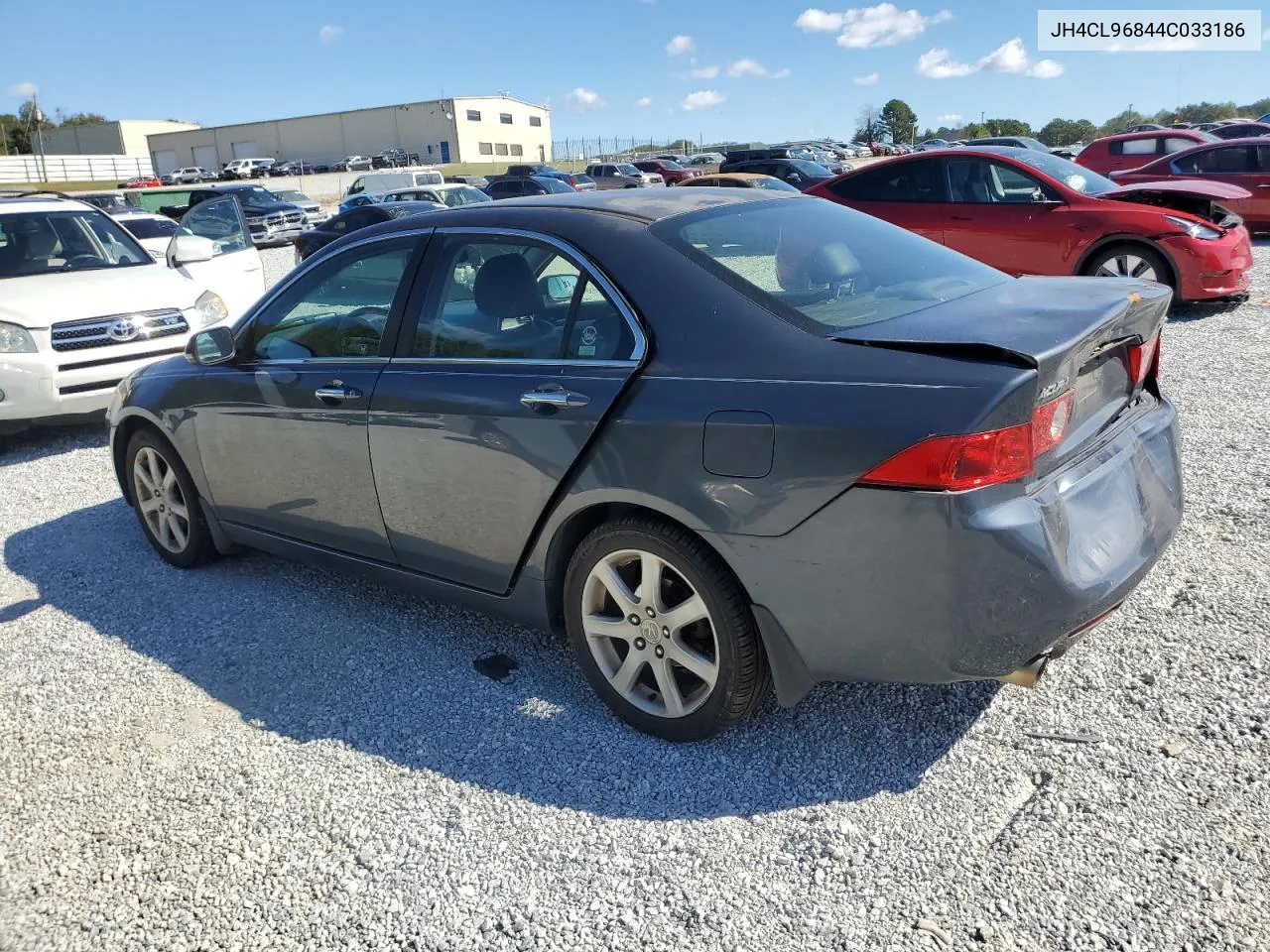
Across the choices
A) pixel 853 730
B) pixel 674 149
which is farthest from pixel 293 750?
pixel 674 149

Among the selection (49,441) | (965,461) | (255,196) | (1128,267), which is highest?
(255,196)

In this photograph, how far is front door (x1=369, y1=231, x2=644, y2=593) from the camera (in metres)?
2.98

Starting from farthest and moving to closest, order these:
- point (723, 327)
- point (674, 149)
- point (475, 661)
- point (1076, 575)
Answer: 1. point (674, 149)
2. point (475, 661)
3. point (723, 327)
4. point (1076, 575)

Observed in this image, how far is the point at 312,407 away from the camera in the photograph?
12.3ft

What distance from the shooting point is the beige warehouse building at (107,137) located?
10062cm

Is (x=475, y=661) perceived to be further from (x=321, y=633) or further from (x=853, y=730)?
(x=853, y=730)

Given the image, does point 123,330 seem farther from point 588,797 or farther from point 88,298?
point 588,797

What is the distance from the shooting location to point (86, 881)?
8.58 feet

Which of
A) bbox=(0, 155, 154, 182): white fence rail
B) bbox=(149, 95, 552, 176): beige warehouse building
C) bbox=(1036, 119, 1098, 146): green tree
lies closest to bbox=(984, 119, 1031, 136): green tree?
bbox=(1036, 119, 1098, 146): green tree

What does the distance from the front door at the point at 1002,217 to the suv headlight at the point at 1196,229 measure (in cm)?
91

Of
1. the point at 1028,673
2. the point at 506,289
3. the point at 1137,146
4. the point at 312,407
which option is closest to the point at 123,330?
the point at 312,407

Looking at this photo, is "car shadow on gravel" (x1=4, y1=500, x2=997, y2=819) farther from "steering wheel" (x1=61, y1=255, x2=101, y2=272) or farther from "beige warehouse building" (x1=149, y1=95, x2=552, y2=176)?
"beige warehouse building" (x1=149, y1=95, x2=552, y2=176)

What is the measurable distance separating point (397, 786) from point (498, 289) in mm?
1663

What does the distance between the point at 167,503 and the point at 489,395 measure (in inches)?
92.0
